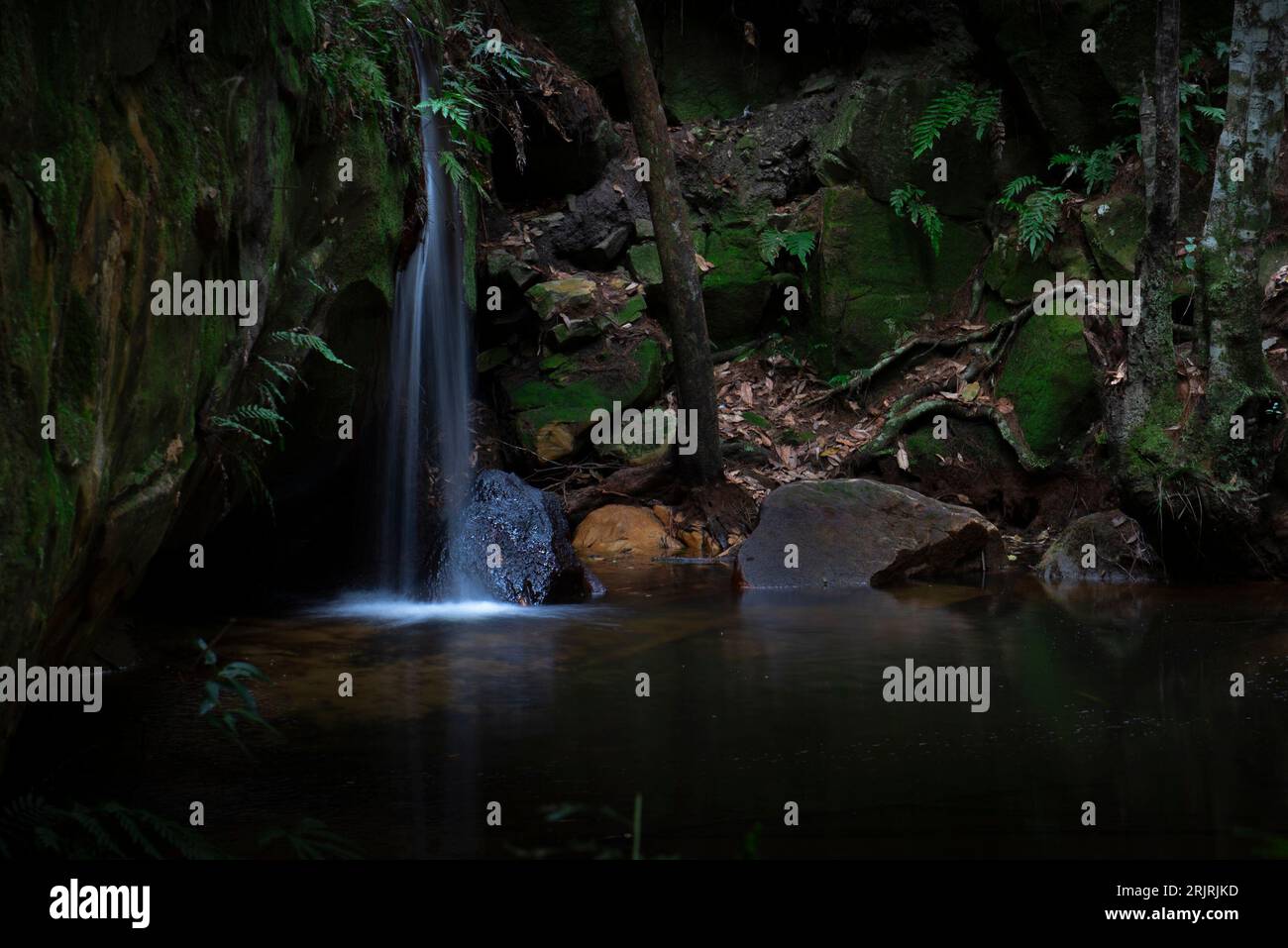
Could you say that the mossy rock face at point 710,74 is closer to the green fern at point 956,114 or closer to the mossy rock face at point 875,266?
the mossy rock face at point 875,266

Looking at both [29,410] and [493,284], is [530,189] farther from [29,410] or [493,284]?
[29,410]

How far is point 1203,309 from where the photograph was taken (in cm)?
800

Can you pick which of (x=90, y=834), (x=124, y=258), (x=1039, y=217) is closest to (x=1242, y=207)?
(x=1039, y=217)

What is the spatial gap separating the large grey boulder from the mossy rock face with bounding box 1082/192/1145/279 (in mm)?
3506

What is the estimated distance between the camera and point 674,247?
10320mm

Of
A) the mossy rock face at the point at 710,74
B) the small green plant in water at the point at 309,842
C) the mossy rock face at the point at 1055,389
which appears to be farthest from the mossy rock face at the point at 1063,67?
the small green plant in water at the point at 309,842

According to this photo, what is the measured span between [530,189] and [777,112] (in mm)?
3532

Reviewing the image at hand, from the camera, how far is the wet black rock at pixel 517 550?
8203mm

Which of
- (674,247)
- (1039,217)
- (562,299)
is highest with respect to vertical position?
(1039,217)

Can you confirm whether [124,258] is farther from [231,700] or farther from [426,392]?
[426,392]

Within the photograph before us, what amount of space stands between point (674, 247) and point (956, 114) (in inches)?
167

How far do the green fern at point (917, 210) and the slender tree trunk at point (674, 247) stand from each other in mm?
3362

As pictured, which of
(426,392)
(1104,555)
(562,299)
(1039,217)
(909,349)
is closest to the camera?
(1104,555)

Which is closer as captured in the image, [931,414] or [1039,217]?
[931,414]
